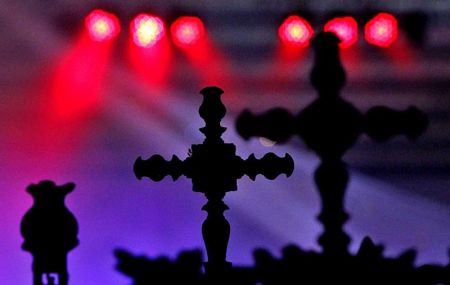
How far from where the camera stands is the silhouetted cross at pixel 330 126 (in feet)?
3.73

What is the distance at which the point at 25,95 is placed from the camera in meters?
1.62

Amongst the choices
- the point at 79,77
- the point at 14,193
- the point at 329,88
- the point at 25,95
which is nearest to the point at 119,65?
the point at 79,77

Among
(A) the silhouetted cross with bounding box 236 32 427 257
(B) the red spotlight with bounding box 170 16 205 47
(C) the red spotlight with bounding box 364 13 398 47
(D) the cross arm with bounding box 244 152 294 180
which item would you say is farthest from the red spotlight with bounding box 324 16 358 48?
(D) the cross arm with bounding box 244 152 294 180

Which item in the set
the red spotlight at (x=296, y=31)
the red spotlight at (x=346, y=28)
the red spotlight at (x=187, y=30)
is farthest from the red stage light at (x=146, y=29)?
the red spotlight at (x=346, y=28)

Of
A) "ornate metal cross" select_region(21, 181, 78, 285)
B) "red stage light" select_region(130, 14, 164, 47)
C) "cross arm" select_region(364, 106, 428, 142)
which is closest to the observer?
"ornate metal cross" select_region(21, 181, 78, 285)

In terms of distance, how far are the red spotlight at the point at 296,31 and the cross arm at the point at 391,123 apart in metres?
0.55

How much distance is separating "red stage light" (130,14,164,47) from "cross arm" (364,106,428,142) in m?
0.66

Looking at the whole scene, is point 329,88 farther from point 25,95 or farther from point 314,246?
point 25,95

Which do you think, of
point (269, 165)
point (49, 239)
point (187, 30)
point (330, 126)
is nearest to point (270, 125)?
point (330, 126)

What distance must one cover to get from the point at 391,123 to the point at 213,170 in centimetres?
42

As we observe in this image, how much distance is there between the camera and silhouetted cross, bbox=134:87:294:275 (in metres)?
0.85

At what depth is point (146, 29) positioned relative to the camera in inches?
64.0

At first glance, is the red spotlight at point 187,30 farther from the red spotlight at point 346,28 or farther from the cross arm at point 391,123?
the cross arm at point 391,123

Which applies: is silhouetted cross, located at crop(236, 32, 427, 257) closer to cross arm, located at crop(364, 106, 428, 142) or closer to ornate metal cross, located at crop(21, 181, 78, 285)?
cross arm, located at crop(364, 106, 428, 142)
